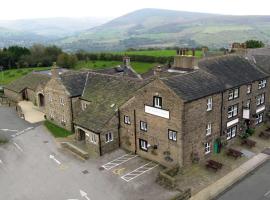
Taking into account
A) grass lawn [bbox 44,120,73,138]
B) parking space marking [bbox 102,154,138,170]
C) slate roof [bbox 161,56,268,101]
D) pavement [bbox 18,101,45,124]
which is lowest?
parking space marking [bbox 102,154,138,170]

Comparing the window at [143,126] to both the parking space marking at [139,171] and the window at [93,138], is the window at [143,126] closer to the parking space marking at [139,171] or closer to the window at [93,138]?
the parking space marking at [139,171]

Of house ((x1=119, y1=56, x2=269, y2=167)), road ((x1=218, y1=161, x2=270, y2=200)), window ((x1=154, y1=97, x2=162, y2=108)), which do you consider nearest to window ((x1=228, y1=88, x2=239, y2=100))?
house ((x1=119, y1=56, x2=269, y2=167))

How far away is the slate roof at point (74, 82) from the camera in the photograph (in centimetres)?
3984

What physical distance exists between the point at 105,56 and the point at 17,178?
7430cm

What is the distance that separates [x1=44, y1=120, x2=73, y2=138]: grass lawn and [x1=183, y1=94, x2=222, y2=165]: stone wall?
17.5 m

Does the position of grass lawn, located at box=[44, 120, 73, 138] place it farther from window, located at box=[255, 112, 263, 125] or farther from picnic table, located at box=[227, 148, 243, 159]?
window, located at box=[255, 112, 263, 125]

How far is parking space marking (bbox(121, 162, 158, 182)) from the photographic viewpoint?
2778 cm

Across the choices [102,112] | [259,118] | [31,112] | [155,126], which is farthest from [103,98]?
[259,118]

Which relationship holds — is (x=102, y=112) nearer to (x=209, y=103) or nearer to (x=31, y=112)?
(x=209, y=103)

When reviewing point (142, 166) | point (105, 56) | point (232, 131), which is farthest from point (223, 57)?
point (105, 56)

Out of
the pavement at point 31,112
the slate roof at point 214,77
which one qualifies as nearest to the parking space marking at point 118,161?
the slate roof at point 214,77

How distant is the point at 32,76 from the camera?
61312mm

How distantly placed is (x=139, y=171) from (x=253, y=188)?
10241 mm

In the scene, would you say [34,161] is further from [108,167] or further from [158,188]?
[158,188]
